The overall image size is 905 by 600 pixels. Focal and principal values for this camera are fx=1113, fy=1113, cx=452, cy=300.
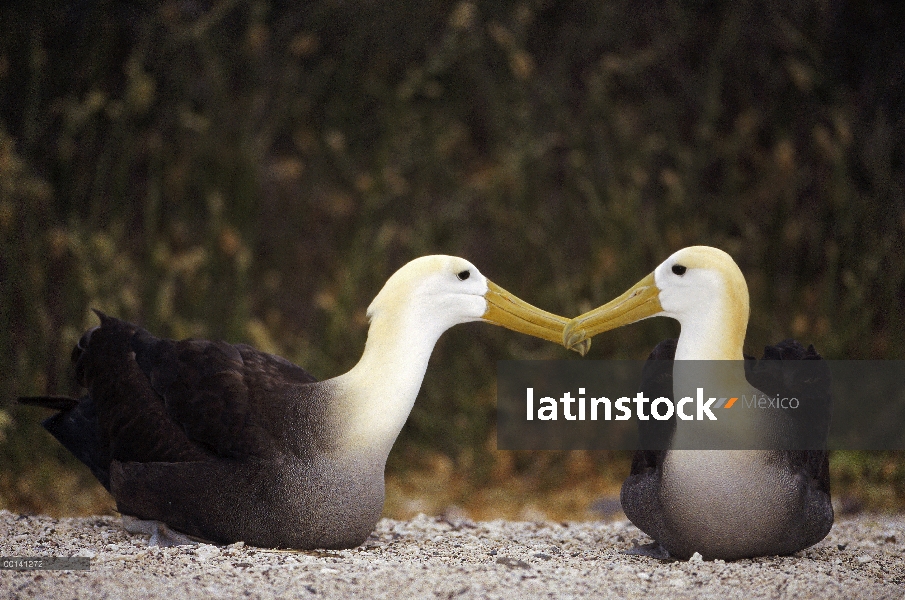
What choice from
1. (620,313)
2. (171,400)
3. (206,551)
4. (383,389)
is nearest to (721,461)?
(620,313)

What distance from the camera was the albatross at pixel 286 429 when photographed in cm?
419

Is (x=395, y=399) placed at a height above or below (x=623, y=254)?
below

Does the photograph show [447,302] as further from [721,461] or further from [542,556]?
[721,461]

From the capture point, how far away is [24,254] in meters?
6.40

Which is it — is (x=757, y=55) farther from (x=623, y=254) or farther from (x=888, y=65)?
(x=623, y=254)

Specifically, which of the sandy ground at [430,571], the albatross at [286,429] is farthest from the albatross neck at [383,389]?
the sandy ground at [430,571]

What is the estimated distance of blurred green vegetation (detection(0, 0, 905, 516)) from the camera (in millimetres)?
6430

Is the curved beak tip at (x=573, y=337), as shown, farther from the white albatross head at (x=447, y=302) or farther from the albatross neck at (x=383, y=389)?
the albatross neck at (x=383, y=389)

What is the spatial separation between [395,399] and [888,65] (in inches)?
218

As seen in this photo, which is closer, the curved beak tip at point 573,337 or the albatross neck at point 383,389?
the albatross neck at point 383,389

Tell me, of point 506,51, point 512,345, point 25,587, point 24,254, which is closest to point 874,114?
point 506,51

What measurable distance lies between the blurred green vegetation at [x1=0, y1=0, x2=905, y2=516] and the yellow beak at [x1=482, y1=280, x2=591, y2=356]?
1520mm

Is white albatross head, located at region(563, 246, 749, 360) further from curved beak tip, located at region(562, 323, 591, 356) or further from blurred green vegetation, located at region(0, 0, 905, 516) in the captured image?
blurred green vegetation, located at region(0, 0, 905, 516)

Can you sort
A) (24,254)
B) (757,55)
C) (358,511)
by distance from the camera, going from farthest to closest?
(757,55), (24,254), (358,511)
